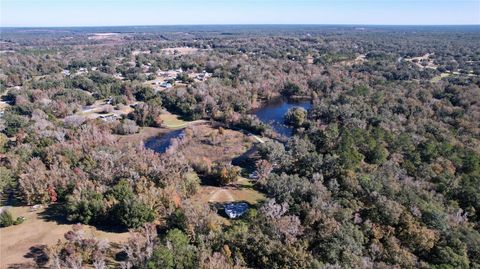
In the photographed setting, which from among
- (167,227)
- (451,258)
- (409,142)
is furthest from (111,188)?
(409,142)

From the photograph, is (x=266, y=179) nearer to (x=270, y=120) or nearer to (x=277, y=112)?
(x=270, y=120)

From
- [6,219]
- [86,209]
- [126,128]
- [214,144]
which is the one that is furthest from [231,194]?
[126,128]

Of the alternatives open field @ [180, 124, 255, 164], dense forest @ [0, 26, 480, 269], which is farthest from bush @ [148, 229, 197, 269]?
open field @ [180, 124, 255, 164]

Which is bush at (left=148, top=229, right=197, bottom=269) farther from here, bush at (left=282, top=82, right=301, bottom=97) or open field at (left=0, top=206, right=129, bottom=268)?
bush at (left=282, top=82, right=301, bottom=97)

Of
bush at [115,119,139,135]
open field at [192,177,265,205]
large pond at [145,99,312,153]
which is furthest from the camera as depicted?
bush at [115,119,139,135]

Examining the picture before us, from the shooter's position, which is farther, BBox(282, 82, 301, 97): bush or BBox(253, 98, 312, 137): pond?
BBox(282, 82, 301, 97): bush

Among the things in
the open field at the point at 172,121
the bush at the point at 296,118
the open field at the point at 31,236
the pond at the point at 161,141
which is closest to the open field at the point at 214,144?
the pond at the point at 161,141

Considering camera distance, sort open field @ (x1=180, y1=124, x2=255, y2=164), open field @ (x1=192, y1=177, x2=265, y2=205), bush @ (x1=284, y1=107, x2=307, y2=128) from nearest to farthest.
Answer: open field @ (x1=192, y1=177, x2=265, y2=205) → open field @ (x1=180, y1=124, x2=255, y2=164) → bush @ (x1=284, y1=107, x2=307, y2=128)
